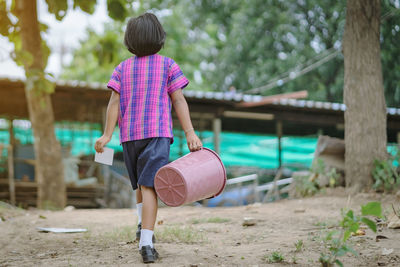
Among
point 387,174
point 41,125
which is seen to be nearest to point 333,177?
point 387,174

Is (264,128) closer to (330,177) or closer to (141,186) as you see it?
(330,177)

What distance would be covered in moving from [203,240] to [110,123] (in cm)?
98

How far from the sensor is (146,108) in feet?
8.39

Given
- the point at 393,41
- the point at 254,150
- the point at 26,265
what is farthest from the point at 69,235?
the point at 254,150

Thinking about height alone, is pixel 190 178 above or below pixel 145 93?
below

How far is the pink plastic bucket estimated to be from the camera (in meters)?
2.28

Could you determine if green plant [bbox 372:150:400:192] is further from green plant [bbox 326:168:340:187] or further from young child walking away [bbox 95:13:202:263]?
young child walking away [bbox 95:13:202:263]

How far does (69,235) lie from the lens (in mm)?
3488

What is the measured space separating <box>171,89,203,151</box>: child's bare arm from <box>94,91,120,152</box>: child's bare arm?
1.06 feet

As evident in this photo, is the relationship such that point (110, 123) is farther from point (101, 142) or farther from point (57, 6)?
point (57, 6)

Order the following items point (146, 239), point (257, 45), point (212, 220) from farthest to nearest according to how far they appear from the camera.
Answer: point (257, 45), point (212, 220), point (146, 239)

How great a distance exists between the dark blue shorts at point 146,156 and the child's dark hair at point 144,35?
0.51 meters

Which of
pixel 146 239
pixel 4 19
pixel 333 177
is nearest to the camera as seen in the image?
pixel 146 239

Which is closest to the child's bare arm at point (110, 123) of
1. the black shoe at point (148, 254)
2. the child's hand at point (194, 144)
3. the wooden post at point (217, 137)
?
the child's hand at point (194, 144)
